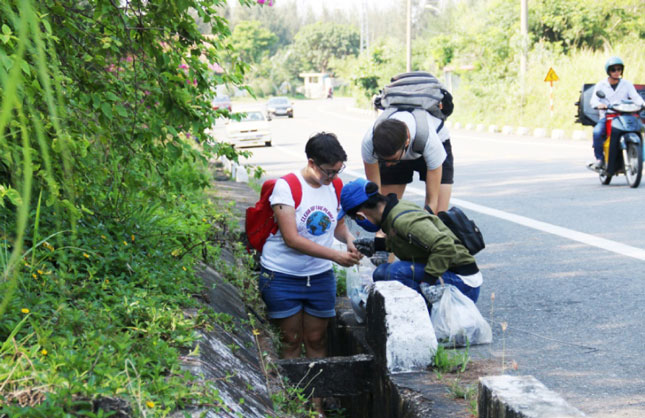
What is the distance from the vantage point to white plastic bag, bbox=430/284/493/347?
437cm

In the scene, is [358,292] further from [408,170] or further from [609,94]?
[609,94]

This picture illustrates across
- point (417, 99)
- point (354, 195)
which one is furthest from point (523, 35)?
point (354, 195)

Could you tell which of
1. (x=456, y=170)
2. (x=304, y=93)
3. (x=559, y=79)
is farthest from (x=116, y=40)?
(x=304, y=93)

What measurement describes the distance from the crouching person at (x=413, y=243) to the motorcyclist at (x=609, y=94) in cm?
743

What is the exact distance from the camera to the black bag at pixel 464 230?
15.9 feet

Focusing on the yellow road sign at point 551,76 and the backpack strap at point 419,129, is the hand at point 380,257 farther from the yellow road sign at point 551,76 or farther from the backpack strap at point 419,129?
the yellow road sign at point 551,76

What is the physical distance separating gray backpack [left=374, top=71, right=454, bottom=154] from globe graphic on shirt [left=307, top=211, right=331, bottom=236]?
2.79 feet

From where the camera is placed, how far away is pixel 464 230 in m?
4.86

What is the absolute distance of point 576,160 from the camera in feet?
52.2

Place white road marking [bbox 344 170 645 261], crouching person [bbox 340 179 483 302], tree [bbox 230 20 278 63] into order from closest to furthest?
crouching person [bbox 340 179 483 302], white road marking [bbox 344 170 645 261], tree [bbox 230 20 278 63]

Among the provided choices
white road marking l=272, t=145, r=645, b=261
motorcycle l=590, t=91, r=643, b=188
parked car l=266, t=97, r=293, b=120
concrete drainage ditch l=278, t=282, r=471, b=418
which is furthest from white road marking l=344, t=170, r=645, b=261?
parked car l=266, t=97, r=293, b=120

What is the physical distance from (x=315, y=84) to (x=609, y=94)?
11876 cm

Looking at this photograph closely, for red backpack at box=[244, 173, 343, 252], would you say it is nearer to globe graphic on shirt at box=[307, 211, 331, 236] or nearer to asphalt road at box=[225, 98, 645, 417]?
globe graphic on shirt at box=[307, 211, 331, 236]

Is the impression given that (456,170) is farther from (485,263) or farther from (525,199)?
(485,263)
